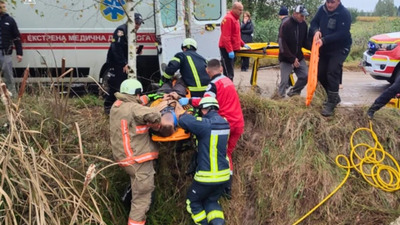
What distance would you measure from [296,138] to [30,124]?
3.35m


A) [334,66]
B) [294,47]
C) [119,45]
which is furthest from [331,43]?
[119,45]

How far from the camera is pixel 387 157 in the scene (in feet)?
17.1

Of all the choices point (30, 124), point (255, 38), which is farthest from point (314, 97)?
point (255, 38)

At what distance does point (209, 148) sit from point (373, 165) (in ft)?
7.34

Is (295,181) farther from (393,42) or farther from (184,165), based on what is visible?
(393,42)

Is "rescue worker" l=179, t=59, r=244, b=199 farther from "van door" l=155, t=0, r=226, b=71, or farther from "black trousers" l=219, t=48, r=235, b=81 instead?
"black trousers" l=219, t=48, r=235, b=81

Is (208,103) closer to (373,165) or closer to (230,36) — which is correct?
(373,165)

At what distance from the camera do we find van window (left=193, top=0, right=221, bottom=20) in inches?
285

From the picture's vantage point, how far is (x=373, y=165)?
5.07 metres

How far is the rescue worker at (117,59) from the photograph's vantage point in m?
5.79

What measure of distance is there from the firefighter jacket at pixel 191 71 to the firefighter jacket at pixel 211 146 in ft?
3.16

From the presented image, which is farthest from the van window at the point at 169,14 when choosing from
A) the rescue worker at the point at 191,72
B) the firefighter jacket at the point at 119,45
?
the rescue worker at the point at 191,72

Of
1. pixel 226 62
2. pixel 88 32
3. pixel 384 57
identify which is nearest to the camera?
pixel 226 62

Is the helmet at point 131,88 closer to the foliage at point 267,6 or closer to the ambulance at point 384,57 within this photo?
the ambulance at point 384,57
